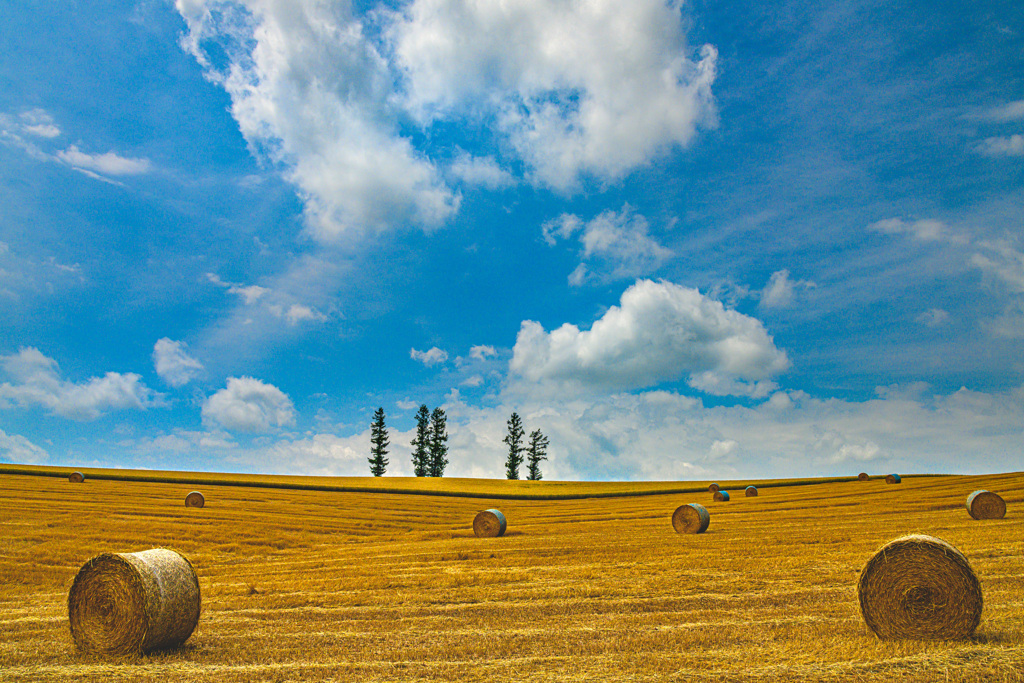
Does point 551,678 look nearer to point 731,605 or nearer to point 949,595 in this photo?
point 731,605

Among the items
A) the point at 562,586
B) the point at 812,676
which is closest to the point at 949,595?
the point at 812,676

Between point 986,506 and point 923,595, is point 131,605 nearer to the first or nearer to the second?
point 923,595

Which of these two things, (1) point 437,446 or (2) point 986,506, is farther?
(1) point 437,446

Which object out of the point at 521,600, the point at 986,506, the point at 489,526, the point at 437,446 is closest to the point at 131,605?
the point at 521,600

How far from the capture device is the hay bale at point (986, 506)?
23062 millimetres

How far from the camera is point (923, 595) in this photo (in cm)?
919

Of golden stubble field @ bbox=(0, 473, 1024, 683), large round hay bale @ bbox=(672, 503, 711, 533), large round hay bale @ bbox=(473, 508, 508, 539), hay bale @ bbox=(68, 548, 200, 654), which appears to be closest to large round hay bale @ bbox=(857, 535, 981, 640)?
golden stubble field @ bbox=(0, 473, 1024, 683)

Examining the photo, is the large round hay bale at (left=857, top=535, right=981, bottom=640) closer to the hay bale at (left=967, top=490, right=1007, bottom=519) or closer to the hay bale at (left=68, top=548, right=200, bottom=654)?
the hay bale at (left=68, top=548, right=200, bottom=654)

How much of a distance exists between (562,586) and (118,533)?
62.5ft

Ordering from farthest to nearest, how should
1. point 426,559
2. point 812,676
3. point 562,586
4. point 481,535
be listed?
point 481,535, point 426,559, point 562,586, point 812,676

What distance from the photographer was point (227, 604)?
509 inches

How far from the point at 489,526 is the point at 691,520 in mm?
8187

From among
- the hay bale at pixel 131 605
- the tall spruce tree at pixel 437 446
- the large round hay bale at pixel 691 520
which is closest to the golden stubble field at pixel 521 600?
the hay bale at pixel 131 605

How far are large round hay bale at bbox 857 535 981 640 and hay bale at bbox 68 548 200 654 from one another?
11.0 metres
